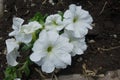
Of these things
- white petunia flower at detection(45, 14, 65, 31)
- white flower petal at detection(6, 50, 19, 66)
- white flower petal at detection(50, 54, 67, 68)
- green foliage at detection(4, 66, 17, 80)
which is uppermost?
white petunia flower at detection(45, 14, 65, 31)

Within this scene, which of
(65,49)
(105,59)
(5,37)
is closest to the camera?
(65,49)

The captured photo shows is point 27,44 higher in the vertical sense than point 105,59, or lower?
higher

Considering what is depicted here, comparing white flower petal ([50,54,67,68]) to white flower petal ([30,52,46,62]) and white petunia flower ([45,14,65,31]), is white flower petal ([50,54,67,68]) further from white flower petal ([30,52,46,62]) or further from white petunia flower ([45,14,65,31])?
white petunia flower ([45,14,65,31])

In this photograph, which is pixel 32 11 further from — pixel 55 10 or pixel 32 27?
pixel 32 27

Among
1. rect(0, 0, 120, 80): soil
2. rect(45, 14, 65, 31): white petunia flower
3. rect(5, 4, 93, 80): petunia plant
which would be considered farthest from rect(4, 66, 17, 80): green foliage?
rect(45, 14, 65, 31): white petunia flower

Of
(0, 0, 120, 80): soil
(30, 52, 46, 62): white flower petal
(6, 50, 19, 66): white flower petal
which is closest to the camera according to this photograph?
(30, 52, 46, 62): white flower petal

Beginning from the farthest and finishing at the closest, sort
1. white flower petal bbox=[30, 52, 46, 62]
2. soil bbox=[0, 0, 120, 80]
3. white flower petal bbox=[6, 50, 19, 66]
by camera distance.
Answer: soil bbox=[0, 0, 120, 80], white flower petal bbox=[6, 50, 19, 66], white flower petal bbox=[30, 52, 46, 62]

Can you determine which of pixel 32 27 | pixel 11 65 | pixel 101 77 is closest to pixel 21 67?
pixel 11 65

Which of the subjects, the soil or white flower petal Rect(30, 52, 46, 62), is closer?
white flower petal Rect(30, 52, 46, 62)
